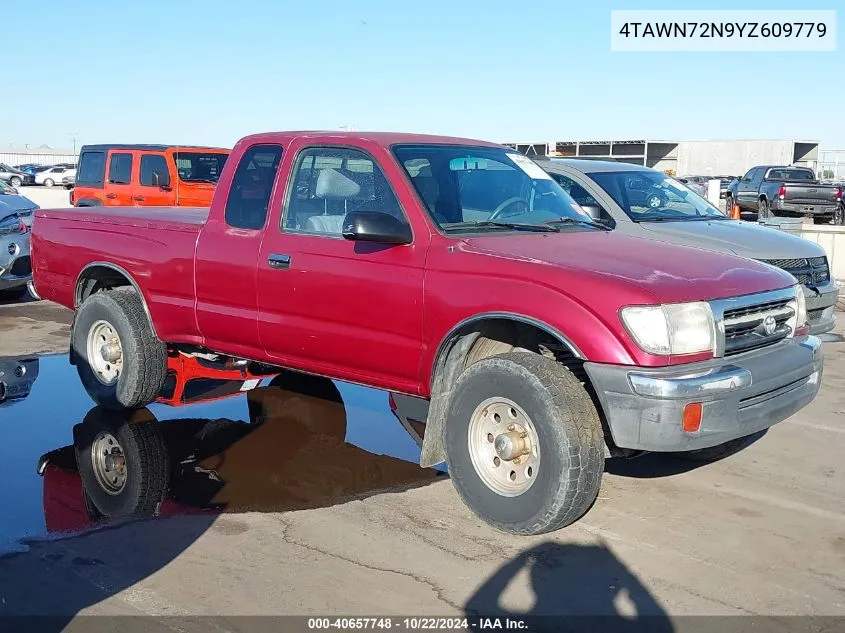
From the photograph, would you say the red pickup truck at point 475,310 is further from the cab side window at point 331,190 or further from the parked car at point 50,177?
the parked car at point 50,177

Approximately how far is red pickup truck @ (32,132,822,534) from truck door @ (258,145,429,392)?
0.01 m

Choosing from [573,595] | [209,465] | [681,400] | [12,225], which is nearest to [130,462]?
[209,465]

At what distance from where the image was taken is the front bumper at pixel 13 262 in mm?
11188

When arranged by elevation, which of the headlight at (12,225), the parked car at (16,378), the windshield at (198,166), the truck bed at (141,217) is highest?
the windshield at (198,166)

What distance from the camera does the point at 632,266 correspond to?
4.51 meters

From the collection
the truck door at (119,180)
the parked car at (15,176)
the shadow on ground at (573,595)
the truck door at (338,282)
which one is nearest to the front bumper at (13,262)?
the truck door at (119,180)

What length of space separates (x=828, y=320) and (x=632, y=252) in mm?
Answer: 4530

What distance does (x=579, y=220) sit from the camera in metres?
5.62

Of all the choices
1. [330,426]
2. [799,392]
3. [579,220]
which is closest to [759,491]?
[799,392]

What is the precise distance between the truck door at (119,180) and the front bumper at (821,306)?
12223 millimetres

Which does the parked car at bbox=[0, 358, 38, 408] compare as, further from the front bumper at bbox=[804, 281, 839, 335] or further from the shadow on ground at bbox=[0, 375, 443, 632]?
the front bumper at bbox=[804, 281, 839, 335]

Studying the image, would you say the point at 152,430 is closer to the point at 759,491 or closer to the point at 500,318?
the point at 500,318

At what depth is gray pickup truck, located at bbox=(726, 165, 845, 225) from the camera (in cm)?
2362

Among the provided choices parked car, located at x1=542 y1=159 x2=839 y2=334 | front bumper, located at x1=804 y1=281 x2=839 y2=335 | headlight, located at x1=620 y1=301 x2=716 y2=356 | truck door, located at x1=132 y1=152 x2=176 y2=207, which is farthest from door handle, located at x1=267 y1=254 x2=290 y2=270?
truck door, located at x1=132 y1=152 x2=176 y2=207
